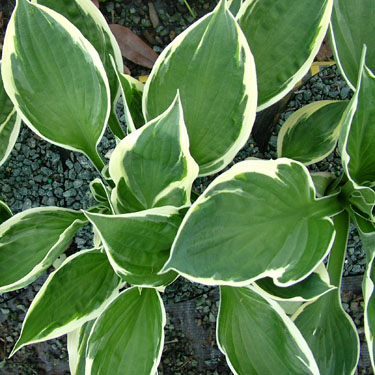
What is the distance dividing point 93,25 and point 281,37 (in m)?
0.29

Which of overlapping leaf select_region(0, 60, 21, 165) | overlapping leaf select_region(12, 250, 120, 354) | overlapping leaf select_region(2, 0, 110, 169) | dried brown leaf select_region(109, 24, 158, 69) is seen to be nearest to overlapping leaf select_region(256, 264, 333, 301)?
overlapping leaf select_region(12, 250, 120, 354)

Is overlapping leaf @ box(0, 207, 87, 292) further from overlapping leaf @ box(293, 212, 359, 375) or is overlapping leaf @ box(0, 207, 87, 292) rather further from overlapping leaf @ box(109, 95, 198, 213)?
overlapping leaf @ box(293, 212, 359, 375)

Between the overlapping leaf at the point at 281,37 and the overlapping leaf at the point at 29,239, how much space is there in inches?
14.4

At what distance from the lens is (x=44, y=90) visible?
661 mm

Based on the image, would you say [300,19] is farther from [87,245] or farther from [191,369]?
[191,369]

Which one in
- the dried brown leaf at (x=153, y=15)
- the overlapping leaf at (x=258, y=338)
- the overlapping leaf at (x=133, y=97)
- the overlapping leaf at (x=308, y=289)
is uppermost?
the dried brown leaf at (x=153, y=15)

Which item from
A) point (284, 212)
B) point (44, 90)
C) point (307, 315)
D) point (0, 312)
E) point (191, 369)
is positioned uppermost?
point (44, 90)

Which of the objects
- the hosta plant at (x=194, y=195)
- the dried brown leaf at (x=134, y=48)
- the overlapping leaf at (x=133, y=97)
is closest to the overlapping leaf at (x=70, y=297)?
the hosta plant at (x=194, y=195)

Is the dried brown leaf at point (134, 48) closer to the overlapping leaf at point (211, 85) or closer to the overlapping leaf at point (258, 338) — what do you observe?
the overlapping leaf at point (211, 85)

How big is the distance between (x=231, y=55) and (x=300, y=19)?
4.9 inches

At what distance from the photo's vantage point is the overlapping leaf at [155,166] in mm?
556

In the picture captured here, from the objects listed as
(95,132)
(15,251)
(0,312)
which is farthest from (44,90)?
(0,312)

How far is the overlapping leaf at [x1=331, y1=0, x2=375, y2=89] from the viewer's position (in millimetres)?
689

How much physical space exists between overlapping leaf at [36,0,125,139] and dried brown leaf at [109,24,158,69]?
42 centimetres
